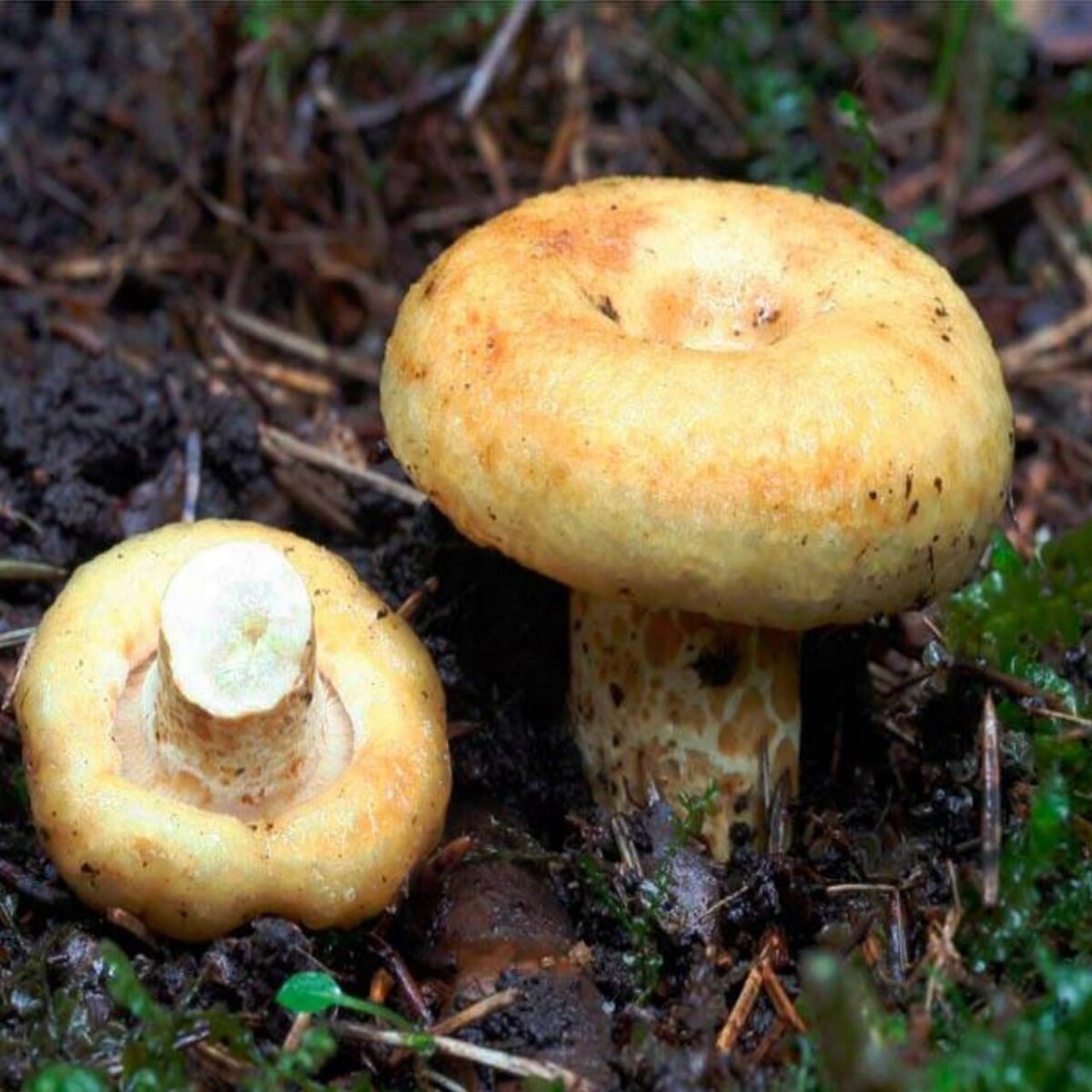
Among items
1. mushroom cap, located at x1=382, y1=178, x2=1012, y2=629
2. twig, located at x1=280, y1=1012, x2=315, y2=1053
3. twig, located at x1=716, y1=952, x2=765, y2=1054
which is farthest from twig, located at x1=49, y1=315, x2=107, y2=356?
twig, located at x1=716, y1=952, x2=765, y2=1054

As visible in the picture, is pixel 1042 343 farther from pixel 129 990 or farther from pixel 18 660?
pixel 129 990

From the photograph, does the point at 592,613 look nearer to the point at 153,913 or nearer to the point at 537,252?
the point at 537,252

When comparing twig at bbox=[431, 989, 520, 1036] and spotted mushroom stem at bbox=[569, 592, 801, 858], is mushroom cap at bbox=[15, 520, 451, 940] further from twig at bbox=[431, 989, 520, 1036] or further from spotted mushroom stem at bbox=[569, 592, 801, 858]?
spotted mushroom stem at bbox=[569, 592, 801, 858]

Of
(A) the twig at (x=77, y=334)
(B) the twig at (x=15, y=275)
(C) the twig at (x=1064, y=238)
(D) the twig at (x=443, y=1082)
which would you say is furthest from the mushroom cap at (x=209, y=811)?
(C) the twig at (x=1064, y=238)

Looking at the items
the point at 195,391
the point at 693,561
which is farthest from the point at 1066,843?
the point at 195,391

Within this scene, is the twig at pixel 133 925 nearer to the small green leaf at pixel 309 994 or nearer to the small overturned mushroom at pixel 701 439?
the small green leaf at pixel 309 994

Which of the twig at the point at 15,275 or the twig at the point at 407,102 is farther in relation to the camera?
the twig at the point at 407,102
